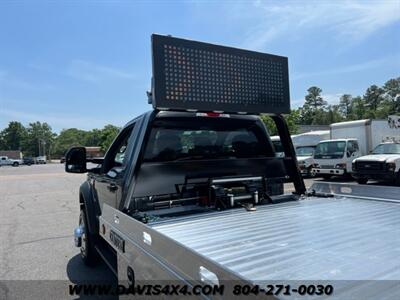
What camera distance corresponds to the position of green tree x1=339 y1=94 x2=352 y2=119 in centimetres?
10828

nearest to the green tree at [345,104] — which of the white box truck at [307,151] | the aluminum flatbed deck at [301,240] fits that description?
the white box truck at [307,151]

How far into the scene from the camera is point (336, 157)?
17.0m

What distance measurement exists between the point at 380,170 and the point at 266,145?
11.6 metres

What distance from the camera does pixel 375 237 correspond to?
2.35m

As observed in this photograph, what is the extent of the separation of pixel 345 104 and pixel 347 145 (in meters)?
101

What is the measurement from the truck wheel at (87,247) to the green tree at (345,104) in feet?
365

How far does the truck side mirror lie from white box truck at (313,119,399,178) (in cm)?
1442

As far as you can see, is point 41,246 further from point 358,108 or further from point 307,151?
point 358,108

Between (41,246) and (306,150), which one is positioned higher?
(306,150)

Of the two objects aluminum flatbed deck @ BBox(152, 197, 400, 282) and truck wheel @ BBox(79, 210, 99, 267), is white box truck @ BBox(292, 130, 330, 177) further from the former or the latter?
aluminum flatbed deck @ BBox(152, 197, 400, 282)

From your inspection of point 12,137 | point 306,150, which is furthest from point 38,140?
point 306,150

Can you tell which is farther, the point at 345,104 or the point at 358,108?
the point at 345,104

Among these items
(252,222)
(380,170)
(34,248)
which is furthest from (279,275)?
(380,170)

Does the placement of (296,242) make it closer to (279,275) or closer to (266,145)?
(279,275)
